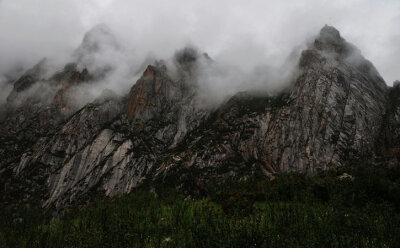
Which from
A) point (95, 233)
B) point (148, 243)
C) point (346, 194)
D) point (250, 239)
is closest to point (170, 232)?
point (148, 243)

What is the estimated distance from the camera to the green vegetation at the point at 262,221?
359ft

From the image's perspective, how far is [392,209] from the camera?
140 meters

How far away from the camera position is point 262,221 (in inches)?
5281

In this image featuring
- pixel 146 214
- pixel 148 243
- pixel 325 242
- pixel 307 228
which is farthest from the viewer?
pixel 146 214

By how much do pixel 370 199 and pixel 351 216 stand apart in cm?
4741

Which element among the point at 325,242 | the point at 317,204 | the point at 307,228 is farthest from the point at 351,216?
the point at 317,204

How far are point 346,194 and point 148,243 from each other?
290ft

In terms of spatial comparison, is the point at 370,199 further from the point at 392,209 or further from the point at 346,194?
the point at 392,209

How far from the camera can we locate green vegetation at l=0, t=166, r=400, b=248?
109312mm

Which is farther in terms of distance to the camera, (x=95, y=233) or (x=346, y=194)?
(x=346, y=194)

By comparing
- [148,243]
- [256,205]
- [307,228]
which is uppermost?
[256,205]

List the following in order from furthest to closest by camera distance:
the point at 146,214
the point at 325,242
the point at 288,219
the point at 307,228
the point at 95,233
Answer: the point at 146,214 → the point at 95,233 → the point at 288,219 → the point at 307,228 → the point at 325,242

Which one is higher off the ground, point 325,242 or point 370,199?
point 370,199

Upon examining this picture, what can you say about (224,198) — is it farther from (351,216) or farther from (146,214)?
(351,216)
